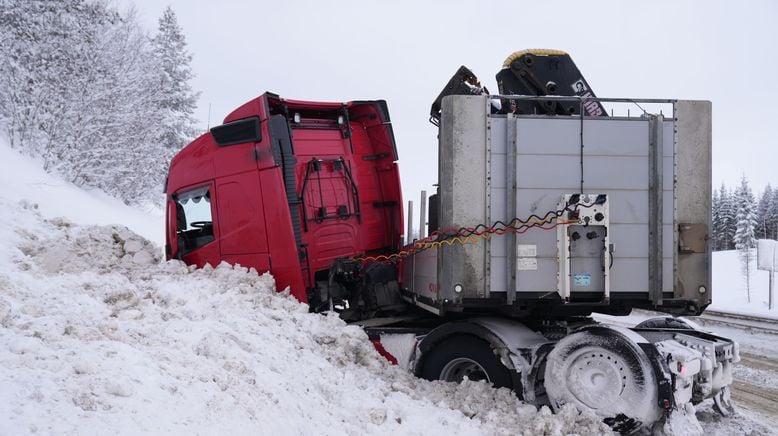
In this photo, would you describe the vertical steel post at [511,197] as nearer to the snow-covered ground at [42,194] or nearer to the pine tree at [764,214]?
the snow-covered ground at [42,194]

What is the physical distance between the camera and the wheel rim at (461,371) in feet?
15.7

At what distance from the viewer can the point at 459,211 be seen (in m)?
4.53

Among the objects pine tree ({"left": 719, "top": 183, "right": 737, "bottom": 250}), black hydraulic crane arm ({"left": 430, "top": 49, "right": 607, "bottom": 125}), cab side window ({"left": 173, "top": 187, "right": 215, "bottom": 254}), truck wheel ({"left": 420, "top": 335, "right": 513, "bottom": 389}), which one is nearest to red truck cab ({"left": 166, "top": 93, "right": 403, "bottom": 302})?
cab side window ({"left": 173, "top": 187, "right": 215, "bottom": 254})

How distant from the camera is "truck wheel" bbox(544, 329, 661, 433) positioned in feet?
13.0

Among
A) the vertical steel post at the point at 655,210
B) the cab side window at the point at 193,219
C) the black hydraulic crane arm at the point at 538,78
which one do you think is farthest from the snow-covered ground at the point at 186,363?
the black hydraulic crane arm at the point at 538,78

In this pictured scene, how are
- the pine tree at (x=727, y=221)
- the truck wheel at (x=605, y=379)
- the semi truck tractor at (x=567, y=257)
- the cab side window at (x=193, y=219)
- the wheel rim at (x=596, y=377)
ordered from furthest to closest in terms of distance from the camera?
the pine tree at (x=727, y=221)
the cab side window at (x=193, y=219)
the semi truck tractor at (x=567, y=257)
the wheel rim at (x=596, y=377)
the truck wheel at (x=605, y=379)

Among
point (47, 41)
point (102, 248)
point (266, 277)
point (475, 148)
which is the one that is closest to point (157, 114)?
point (47, 41)

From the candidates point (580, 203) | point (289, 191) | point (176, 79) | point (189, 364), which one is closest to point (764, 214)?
point (176, 79)

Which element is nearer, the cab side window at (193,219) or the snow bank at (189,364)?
the snow bank at (189,364)

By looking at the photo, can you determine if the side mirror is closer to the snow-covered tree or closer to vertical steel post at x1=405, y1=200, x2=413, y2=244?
vertical steel post at x1=405, y1=200, x2=413, y2=244

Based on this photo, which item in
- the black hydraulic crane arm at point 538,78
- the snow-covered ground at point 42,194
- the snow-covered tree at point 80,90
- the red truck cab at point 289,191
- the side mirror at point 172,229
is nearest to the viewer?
the red truck cab at point 289,191

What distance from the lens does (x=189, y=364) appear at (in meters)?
3.29

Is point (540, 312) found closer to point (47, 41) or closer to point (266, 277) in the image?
point (266, 277)

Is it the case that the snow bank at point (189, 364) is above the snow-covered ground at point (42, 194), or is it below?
below
